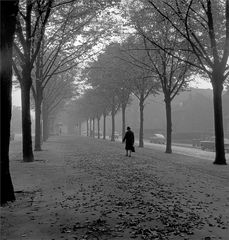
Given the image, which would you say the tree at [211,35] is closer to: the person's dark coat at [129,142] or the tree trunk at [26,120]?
the person's dark coat at [129,142]

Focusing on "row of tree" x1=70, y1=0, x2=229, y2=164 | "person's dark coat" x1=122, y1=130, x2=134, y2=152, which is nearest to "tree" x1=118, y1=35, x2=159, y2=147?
"row of tree" x1=70, y1=0, x2=229, y2=164

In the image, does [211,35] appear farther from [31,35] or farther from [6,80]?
[6,80]

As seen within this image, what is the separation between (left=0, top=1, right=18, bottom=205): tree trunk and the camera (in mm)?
8641

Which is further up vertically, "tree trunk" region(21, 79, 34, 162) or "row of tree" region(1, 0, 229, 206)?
"row of tree" region(1, 0, 229, 206)

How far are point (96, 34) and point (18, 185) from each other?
48.5 ft

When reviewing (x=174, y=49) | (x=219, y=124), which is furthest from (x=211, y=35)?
(x=219, y=124)

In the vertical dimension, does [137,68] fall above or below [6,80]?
above

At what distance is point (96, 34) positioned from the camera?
79.3ft

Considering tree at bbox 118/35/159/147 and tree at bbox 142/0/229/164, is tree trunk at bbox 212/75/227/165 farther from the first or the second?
tree at bbox 118/35/159/147

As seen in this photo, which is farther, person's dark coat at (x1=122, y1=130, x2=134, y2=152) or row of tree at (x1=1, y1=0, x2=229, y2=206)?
person's dark coat at (x1=122, y1=130, x2=134, y2=152)

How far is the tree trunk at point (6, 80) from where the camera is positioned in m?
8.64

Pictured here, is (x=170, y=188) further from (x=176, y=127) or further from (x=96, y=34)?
(x=176, y=127)

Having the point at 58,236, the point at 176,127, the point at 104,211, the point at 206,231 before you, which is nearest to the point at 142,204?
the point at 104,211

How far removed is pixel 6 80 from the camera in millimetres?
8836
